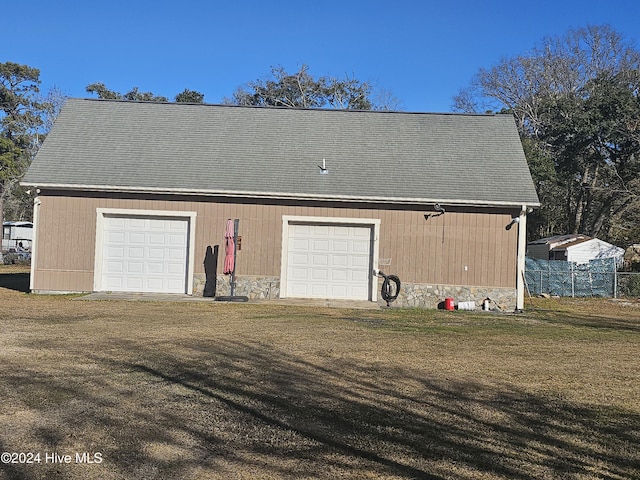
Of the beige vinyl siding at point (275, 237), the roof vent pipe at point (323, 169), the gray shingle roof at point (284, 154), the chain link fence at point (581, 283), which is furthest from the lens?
the chain link fence at point (581, 283)

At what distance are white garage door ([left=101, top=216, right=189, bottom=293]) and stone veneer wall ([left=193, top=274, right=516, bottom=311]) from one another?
30.3 inches

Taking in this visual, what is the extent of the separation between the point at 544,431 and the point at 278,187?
12201mm

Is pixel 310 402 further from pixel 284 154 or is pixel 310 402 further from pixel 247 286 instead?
pixel 284 154

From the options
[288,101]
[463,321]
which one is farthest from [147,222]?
[288,101]

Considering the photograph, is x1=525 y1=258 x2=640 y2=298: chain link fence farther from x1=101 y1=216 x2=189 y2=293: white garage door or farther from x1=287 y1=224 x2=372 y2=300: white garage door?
x1=101 y1=216 x2=189 y2=293: white garage door

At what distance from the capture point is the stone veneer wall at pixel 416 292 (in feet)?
54.0

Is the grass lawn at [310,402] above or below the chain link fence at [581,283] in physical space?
below

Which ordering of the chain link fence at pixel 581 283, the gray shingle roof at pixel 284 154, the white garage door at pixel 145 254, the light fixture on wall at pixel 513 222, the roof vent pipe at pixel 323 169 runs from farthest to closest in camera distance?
the chain link fence at pixel 581 283 < the roof vent pipe at pixel 323 169 < the white garage door at pixel 145 254 < the gray shingle roof at pixel 284 154 < the light fixture on wall at pixel 513 222

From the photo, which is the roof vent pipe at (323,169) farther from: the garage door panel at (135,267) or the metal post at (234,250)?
the garage door panel at (135,267)

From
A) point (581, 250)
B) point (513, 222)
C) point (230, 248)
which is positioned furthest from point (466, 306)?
point (581, 250)

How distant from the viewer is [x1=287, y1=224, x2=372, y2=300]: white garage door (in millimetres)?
16938

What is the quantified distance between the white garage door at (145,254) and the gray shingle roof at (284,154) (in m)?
1.01

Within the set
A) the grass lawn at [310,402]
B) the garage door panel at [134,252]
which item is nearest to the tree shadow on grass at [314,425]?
the grass lawn at [310,402]

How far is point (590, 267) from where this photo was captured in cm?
2394
